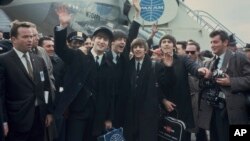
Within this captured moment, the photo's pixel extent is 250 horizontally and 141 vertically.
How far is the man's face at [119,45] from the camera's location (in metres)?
5.55

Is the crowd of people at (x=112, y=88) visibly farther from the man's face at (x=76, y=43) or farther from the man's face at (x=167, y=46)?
the man's face at (x=76, y=43)

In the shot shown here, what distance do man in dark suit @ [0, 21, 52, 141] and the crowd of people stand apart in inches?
0.4

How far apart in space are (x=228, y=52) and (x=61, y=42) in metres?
2.13

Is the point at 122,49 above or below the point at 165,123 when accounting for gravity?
above

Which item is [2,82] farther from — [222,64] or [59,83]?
[222,64]

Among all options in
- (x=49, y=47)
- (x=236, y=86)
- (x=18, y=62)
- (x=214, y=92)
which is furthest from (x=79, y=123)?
(x=49, y=47)

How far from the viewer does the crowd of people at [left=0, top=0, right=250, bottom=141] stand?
4598 mm

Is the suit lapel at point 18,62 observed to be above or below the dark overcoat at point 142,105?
above

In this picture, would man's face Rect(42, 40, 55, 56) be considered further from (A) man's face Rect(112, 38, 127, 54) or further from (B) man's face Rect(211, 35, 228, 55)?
(B) man's face Rect(211, 35, 228, 55)

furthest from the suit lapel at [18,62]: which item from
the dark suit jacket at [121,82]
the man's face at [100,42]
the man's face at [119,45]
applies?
the man's face at [119,45]

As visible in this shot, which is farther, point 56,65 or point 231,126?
point 56,65

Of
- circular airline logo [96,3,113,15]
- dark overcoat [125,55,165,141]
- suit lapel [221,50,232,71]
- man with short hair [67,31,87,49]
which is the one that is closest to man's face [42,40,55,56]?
man with short hair [67,31,87,49]

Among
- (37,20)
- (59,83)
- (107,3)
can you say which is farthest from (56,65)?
(107,3)

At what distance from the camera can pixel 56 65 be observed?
624 cm
